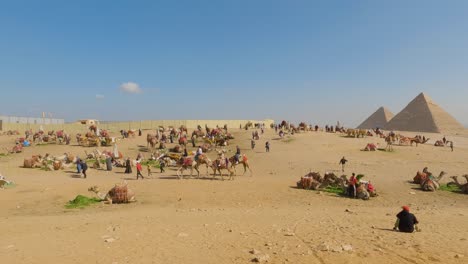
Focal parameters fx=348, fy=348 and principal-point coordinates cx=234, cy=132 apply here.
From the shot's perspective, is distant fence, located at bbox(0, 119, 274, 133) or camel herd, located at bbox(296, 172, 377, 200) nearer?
camel herd, located at bbox(296, 172, 377, 200)

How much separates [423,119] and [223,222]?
79.8 metres

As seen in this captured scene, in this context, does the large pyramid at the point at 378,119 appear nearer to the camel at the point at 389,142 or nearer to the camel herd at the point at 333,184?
the camel at the point at 389,142

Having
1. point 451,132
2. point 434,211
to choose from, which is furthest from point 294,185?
point 451,132

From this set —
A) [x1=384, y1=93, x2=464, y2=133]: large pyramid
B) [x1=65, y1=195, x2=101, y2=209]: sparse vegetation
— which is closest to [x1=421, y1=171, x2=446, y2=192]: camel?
[x1=65, y1=195, x2=101, y2=209]: sparse vegetation

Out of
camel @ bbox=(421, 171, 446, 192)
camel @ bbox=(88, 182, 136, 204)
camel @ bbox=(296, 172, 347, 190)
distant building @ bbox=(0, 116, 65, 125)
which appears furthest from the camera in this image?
distant building @ bbox=(0, 116, 65, 125)

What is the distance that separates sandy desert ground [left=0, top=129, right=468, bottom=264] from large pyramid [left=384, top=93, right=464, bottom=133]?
59.5 m

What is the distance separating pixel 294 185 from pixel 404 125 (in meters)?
69.4

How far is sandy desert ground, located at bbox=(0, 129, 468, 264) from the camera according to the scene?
8117 mm

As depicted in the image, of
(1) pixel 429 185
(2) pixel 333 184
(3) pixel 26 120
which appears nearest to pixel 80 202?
(2) pixel 333 184

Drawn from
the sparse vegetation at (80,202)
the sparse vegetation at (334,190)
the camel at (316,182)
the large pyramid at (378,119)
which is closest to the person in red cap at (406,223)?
the sparse vegetation at (334,190)

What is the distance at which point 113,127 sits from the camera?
6131 cm

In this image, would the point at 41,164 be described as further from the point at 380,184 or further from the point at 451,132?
the point at 451,132

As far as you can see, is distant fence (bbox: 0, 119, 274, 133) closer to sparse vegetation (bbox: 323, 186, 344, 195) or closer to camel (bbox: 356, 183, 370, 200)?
sparse vegetation (bbox: 323, 186, 344, 195)

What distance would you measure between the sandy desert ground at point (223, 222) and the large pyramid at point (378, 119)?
6840 cm
